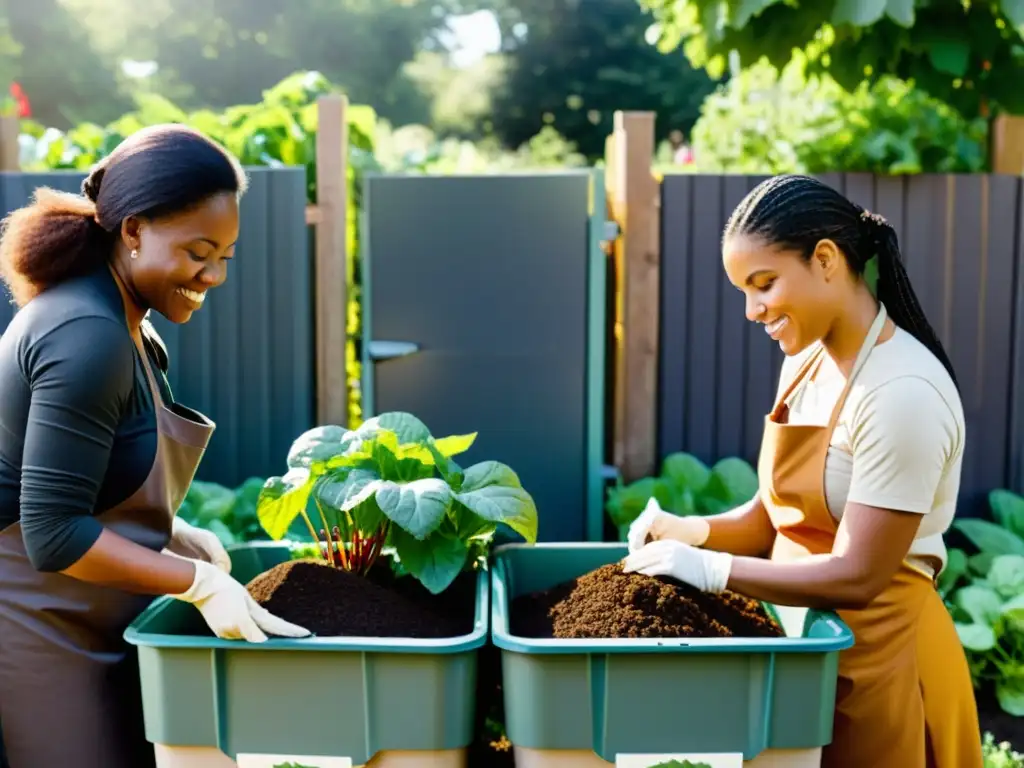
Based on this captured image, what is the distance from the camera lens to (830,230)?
1.98m

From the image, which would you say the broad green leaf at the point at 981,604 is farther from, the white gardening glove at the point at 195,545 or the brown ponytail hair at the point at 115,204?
the brown ponytail hair at the point at 115,204

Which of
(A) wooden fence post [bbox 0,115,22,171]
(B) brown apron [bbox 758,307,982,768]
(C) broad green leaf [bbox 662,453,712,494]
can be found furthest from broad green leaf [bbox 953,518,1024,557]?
(A) wooden fence post [bbox 0,115,22,171]

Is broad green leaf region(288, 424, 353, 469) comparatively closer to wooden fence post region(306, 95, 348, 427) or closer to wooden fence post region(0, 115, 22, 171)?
wooden fence post region(306, 95, 348, 427)

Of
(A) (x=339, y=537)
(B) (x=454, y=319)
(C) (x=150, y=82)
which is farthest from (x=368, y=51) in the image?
(A) (x=339, y=537)

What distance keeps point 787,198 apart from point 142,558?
4.13ft

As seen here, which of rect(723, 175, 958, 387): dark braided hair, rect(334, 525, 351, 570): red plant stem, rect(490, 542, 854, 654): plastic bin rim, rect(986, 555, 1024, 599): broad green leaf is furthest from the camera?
rect(986, 555, 1024, 599): broad green leaf

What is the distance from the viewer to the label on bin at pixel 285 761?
5.94 feet

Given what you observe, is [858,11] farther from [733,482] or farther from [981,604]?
[981,604]

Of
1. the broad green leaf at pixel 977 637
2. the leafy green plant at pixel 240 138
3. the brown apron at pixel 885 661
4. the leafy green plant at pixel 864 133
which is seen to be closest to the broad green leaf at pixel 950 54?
the leafy green plant at pixel 864 133

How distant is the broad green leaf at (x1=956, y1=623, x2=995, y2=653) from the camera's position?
3.47m

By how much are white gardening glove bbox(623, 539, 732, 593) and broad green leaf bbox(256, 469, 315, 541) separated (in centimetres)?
67

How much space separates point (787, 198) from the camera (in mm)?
1973

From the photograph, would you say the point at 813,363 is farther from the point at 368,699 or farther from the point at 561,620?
the point at 368,699

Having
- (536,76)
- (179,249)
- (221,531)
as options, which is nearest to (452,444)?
(179,249)
